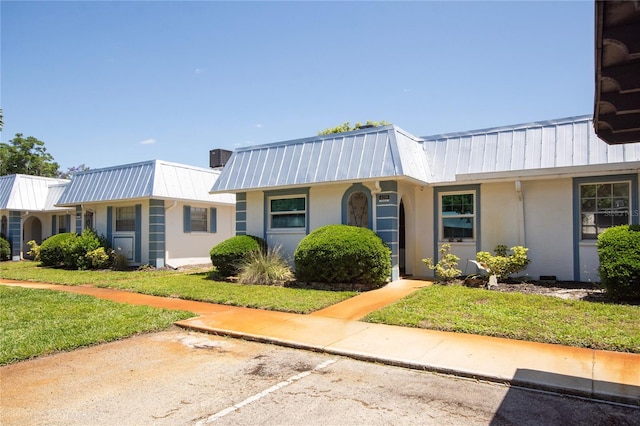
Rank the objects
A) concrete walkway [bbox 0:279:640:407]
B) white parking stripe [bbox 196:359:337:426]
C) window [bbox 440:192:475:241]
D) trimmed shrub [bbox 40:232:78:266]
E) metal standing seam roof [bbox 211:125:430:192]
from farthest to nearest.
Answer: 1. trimmed shrub [bbox 40:232:78:266]
2. window [bbox 440:192:475:241]
3. metal standing seam roof [bbox 211:125:430:192]
4. concrete walkway [bbox 0:279:640:407]
5. white parking stripe [bbox 196:359:337:426]

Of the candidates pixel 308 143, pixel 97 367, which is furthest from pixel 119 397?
pixel 308 143

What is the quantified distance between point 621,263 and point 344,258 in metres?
5.78

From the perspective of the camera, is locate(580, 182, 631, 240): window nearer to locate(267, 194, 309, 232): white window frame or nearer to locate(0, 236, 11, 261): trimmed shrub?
locate(267, 194, 309, 232): white window frame

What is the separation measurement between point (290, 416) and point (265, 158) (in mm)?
11755

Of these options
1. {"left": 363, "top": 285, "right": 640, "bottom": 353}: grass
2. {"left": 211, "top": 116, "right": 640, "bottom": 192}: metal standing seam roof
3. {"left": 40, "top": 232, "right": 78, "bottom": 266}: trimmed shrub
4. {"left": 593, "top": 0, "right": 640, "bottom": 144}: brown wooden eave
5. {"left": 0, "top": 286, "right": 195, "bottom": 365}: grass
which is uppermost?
{"left": 211, "top": 116, "right": 640, "bottom": 192}: metal standing seam roof

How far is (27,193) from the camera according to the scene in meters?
24.8

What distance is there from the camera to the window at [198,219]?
1998 centimetres

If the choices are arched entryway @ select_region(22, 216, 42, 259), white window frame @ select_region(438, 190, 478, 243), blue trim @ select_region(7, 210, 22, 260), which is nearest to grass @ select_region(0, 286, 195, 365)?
white window frame @ select_region(438, 190, 478, 243)

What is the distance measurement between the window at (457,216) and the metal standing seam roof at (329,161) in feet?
3.58

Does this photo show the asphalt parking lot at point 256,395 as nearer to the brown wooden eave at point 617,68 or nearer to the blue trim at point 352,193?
the brown wooden eave at point 617,68

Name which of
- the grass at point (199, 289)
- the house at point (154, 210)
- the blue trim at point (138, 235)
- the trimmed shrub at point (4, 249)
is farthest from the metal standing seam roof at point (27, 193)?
the blue trim at point (138, 235)

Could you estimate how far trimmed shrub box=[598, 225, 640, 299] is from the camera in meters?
8.52

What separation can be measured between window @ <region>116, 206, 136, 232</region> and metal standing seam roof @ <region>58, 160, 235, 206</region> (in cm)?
80

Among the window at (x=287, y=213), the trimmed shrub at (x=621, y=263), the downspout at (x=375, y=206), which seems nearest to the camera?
the trimmed shrub at (x=621, y=263)
